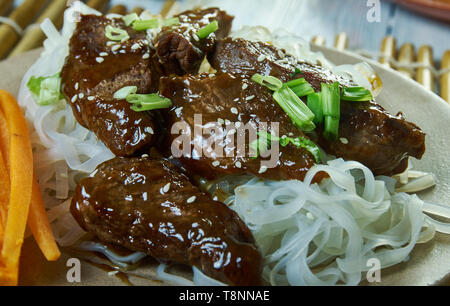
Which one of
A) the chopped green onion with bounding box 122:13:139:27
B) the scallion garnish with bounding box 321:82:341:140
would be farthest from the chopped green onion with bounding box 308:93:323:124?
the chopped green onion with bounding box 122:13:139:27

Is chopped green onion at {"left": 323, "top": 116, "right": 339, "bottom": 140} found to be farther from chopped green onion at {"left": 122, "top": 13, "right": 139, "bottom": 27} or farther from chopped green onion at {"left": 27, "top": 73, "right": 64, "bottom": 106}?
chopped green onion at {"left": 27, "top": 73, "right": 64, "bottom": 106}

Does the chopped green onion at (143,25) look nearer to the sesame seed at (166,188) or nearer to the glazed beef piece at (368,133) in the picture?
the glazed beef piece at (368,133)

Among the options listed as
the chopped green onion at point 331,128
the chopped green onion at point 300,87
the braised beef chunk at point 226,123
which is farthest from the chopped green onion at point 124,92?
the chopped green onion at point 331,128

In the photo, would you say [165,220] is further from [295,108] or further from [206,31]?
[206,31]

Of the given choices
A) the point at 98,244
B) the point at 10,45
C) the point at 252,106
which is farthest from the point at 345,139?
the point at 10,45

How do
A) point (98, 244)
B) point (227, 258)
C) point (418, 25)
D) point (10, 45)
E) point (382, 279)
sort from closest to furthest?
1. point (227, 258)
2. point (382, 279)
3. point (98, 244)
4. point (10, 45)
5. point (418, 25)

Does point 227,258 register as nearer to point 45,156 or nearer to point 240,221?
point 240,221
